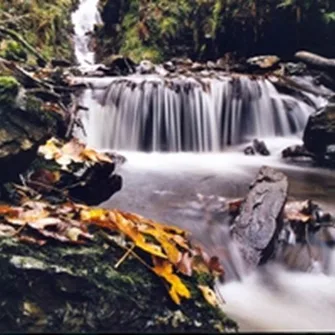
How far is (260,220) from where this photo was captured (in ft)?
13.6

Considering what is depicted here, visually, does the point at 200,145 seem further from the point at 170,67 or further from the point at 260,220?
the point at 260,220

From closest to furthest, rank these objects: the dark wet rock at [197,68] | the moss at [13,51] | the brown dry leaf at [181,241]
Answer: the brown dry leaf at [181,241], the moss at [13,51], the dark wet rock at [197,68]

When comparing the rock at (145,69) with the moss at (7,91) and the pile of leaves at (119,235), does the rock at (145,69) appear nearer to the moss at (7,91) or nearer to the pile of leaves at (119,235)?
the moss at (7,91)

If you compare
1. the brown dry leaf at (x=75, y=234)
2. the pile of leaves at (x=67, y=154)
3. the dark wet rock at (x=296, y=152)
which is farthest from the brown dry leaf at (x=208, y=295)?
the dark wet rock at (x=296, y=152)

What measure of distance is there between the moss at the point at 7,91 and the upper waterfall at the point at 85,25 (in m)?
10.6

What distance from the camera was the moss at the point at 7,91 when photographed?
4.03 metres

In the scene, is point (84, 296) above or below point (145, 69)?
below

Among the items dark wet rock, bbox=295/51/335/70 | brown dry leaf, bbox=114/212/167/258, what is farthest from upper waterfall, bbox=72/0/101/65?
brown dry leaf, bbox=114/212/167/258

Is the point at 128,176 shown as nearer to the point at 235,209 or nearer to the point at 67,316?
the point at 235,209

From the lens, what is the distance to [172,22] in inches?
552

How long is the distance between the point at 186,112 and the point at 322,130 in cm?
242

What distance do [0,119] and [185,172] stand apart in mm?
3230

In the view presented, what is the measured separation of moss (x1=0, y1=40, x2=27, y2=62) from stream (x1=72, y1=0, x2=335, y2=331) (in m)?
1.08

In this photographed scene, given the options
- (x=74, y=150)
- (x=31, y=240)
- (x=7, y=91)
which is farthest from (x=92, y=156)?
(x=31, y=240)
